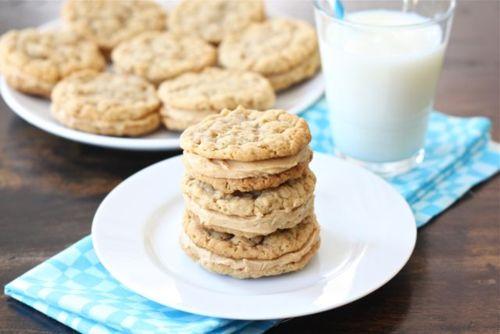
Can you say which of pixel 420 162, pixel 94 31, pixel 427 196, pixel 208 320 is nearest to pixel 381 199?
pixel 427 196

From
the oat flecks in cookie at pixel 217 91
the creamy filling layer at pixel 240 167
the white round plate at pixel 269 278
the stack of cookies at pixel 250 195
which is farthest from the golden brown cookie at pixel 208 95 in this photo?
the creamy filling layer at pixel 240 167

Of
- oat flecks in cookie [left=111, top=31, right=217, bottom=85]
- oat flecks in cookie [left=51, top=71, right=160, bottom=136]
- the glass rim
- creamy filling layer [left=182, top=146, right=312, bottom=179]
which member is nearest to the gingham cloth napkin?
creamy filling layer [left=182, top=146, right=312, bottom=179]

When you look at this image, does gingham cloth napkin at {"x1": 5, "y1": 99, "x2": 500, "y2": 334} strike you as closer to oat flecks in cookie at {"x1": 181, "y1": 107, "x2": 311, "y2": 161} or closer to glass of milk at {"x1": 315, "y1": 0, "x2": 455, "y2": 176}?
glass of milk at {"x1": 315, "y1": 0, "x2": 455, "y2": 176}

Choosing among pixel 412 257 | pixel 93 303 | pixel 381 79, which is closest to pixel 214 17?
pixel 381 79

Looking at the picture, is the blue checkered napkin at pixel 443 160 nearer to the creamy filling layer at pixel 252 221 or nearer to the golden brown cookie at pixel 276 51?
the golden brown cookie at pixel 276 51

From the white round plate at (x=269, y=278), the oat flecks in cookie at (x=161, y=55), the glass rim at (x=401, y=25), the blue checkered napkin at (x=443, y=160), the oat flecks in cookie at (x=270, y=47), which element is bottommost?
the blue checkered napkin at (x=443, y=160)

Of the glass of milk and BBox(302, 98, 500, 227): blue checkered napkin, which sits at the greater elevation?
the glass of milk
